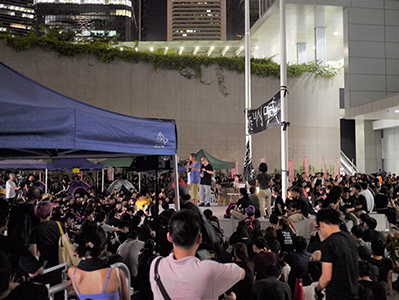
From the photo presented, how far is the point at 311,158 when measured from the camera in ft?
90.6

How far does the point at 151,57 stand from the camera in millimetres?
25484

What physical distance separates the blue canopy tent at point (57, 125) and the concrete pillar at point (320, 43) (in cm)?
2390

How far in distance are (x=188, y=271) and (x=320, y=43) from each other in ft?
89.1

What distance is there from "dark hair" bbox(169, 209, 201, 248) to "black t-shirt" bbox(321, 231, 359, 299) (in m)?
1.63

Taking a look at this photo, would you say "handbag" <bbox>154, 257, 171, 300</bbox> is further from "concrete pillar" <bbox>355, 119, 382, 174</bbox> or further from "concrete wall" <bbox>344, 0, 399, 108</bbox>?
"concrete pillar" <bbox>355, 119, 382, 174</bbox>

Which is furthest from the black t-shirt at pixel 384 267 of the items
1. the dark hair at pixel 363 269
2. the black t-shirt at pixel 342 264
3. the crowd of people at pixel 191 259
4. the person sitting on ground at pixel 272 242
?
the black t-shirt at pixel 342 264

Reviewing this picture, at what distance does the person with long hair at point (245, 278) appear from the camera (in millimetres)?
4863

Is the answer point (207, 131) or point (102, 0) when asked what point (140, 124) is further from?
point (102, 0)

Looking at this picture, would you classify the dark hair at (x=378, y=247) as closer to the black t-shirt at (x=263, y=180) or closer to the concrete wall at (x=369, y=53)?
the black t-shirt at (x=263, y=180)

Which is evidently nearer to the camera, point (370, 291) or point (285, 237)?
point (370, 291)

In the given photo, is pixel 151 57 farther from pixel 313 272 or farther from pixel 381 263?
pixel 313 272

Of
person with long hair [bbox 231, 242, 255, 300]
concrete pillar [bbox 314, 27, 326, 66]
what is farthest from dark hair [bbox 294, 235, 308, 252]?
concrete pillar [bbox 314, 27, 326, 66]

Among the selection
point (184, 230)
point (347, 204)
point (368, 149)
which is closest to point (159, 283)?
point (184, 230)

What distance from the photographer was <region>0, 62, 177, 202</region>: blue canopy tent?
165 inches
